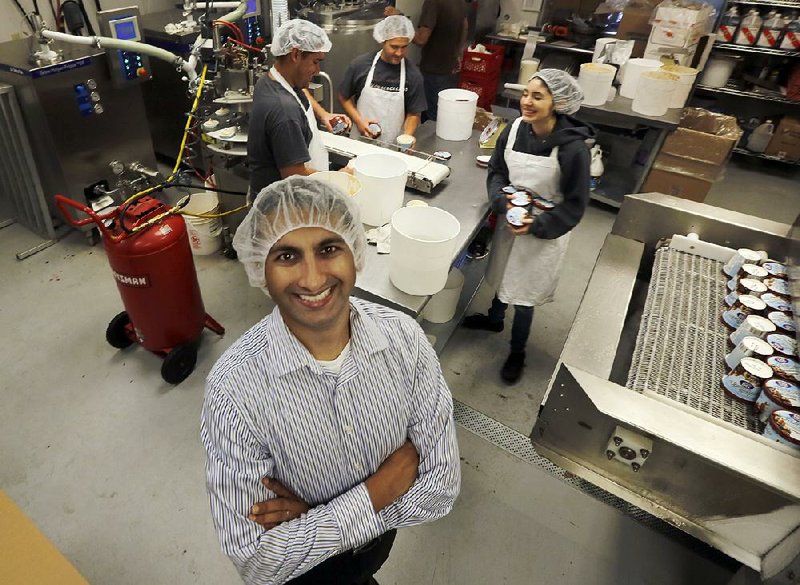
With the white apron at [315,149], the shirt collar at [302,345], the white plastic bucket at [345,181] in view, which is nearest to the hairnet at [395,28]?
the white apron at [315,149]

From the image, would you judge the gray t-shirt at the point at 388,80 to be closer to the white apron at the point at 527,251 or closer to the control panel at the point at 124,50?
the white apron at the point at 527,251

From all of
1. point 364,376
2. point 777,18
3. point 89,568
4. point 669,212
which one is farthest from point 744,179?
point 89,568

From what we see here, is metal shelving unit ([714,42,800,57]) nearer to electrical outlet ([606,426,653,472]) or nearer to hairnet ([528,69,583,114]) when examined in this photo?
hairnet ([528,69,583,114])

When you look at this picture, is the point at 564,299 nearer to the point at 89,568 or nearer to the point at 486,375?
the point at 486,375

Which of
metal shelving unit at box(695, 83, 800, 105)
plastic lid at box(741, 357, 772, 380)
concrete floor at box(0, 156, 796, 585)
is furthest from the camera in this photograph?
metal shelving unit at box(695, 83, 800, 105)

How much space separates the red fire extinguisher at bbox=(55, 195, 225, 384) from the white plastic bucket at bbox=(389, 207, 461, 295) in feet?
3.42

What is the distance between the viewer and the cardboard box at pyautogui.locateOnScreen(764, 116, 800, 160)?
4.53 m

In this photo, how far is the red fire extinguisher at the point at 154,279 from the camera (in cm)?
198

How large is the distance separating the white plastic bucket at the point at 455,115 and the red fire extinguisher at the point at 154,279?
161cm

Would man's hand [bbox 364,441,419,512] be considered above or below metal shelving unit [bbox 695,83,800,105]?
below

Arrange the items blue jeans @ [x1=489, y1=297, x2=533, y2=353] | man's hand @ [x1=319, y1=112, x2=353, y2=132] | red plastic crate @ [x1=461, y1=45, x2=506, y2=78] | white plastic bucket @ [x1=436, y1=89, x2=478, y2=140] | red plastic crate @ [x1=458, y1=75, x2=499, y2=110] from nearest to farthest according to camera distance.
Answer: blue jeans @ [x1=489, y1=297, x2=533, y2=353]
man's hand @ [x1=319, y1=112, x2=353, y2=132]
white plastic bucket @ [x1=436, y1=89, x2=478, y2=140]
red plastic crate @ [x1=461, y1=45, x2=506, y2=78]
red plastic crate @ [x1=458, y1=75, x2=499, y2=110]

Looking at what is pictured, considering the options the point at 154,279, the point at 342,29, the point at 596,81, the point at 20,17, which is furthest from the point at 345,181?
the point at 20,17

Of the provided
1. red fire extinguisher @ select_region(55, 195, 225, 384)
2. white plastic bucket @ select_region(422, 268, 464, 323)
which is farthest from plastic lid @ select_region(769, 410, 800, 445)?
red fire extinguisher @ select_region(55, 195, 225, 384)

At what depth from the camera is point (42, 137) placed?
9.34 ft
